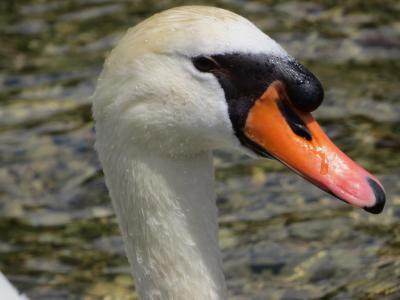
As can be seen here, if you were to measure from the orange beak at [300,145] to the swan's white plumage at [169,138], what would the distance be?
107 mm

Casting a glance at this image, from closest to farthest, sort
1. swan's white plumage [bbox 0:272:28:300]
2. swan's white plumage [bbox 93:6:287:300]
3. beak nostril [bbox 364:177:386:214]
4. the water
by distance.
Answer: beak nostril [bbox 364:177:386:214] → swan's white plumage [bbox 93:6:287:300] → swan's white plumage [bbox 0:272:28:300] → the water

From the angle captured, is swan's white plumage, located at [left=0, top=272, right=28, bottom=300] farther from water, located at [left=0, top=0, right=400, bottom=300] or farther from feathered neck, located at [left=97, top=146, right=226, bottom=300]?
feathered neck, located at [left=97, top=146, right=226, bottom=300]

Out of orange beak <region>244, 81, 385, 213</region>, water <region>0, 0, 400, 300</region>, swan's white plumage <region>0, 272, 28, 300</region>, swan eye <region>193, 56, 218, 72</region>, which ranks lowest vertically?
water <region>0, 0, 400, 300</region>

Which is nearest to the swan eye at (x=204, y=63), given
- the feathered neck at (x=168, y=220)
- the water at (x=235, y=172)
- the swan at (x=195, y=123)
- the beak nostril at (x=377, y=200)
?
the swan at (x=195, y=123)

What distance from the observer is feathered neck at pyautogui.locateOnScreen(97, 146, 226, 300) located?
13.0 ft

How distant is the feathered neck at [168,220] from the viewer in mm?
3971

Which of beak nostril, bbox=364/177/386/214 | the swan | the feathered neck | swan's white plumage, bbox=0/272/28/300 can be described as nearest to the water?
swan's white plumage, bbox=0/272/28/300

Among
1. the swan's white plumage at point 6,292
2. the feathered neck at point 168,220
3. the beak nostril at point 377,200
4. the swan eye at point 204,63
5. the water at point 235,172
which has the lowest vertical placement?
the water at point 235,172

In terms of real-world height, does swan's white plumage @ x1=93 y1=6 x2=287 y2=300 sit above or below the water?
above

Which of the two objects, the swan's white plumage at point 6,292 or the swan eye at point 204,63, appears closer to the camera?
the swan eye at point 204,63

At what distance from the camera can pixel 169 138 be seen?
12.8 feet

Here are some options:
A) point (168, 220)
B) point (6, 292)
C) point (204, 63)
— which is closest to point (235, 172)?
point (6, 292)

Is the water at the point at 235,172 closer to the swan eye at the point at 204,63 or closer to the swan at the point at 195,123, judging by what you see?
the swan at the point at 195,123

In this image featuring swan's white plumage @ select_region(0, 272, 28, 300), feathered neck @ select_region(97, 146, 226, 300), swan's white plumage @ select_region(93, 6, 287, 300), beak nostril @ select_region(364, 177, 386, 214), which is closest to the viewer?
beak nostril @ select_region(364, 177, 386, 214)
